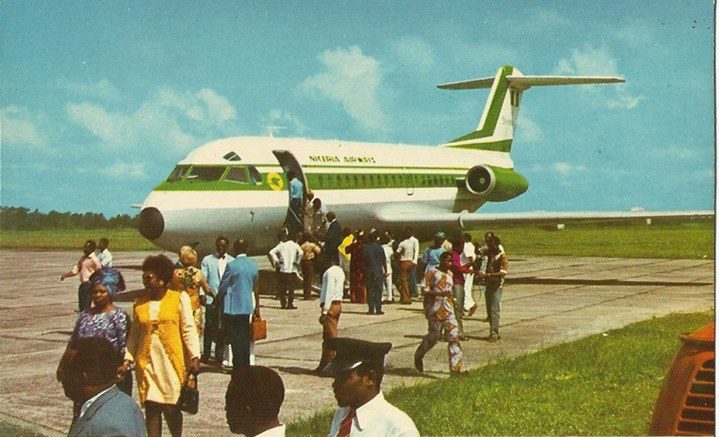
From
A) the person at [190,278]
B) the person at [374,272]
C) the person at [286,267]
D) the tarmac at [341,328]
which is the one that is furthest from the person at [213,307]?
the person at [286,267]

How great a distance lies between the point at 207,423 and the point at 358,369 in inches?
185

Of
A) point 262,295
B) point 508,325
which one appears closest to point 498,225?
point 262,295

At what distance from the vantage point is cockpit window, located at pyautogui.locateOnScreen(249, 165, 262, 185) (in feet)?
72.6

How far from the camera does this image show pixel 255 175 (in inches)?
875

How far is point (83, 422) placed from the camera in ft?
15.1

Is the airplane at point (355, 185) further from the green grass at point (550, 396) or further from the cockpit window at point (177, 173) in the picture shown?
the green grass at point (550, 396)

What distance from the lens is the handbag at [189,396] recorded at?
7.94 metres

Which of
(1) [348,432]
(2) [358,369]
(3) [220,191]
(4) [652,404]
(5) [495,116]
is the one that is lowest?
(4) [652,404]

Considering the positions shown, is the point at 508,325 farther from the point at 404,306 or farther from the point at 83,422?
the point at 83,422

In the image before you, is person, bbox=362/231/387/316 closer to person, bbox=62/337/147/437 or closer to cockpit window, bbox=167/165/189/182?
cockpit window, bbox=167/165/189/182

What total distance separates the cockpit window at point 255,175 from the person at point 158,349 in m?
14.2

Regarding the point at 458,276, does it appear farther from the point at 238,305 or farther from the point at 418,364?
the point at 238,305

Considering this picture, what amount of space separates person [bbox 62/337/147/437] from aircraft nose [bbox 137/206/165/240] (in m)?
14.8

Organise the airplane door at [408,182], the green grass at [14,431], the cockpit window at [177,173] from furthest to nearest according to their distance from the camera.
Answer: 1. the airplane door at [408,182]
2. the cockpit window at [177,173]
3. the green grass at [14,431]
